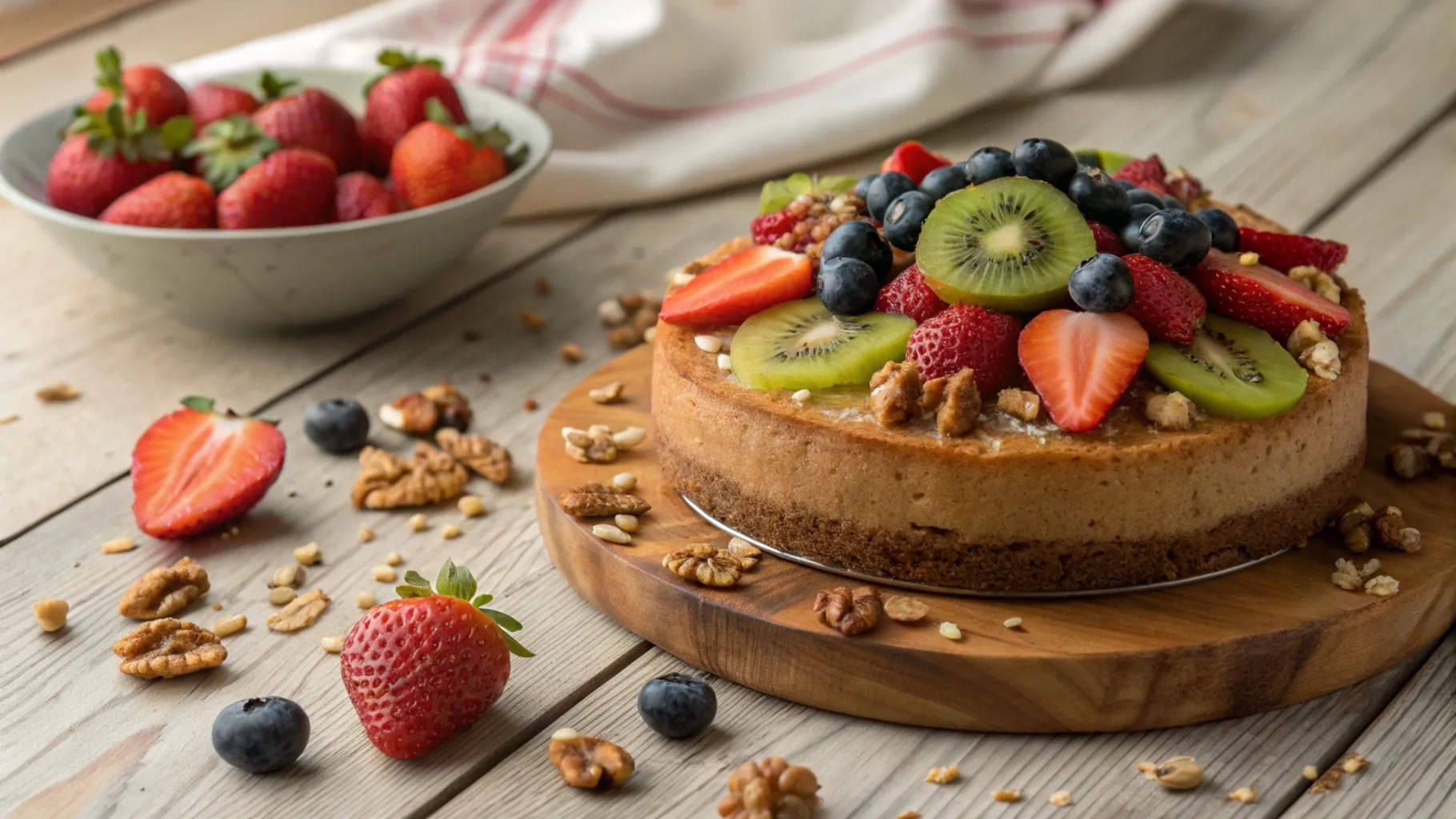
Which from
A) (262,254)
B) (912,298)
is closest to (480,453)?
(262,254)

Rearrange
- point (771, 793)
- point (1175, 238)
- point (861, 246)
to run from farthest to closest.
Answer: point (861, 246) < point (1175, 238) < point (771, 793)

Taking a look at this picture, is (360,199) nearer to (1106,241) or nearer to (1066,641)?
(1106,241)

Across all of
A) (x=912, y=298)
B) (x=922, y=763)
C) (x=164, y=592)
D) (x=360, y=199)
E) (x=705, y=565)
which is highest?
(x=912, y=298)

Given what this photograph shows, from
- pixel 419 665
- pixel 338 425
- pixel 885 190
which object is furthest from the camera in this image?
pixel 338 425

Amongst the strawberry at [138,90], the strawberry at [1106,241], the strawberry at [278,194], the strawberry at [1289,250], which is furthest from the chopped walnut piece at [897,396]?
the strawberry at [138,90]

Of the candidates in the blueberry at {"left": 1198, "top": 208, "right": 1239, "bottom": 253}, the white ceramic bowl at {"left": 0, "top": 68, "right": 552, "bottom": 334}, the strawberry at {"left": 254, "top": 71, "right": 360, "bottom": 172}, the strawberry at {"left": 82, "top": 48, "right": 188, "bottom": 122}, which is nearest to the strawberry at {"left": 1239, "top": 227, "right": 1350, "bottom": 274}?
the blueberry at {"left": 1198, "top": 208, "right": 1239, "bottom": 253}

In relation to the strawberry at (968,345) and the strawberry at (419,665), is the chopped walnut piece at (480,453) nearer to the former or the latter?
the strawberry at (419,665)
